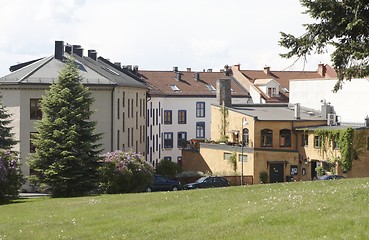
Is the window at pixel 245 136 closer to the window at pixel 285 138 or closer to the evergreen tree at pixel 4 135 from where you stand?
the window at pixel 285 138

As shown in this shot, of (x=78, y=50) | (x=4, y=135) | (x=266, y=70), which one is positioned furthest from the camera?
(x=266, y=70)

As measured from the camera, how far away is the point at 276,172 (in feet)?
188

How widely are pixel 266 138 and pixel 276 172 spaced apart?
3021 mm

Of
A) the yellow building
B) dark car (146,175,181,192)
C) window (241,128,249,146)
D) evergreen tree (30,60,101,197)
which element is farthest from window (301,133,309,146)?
evergreen tree (30,60,101,197)

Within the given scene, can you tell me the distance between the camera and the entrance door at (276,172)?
57156 mm

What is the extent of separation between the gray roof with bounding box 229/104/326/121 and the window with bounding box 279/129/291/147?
1.01 meters

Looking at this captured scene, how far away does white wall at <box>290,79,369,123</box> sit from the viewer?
2633 inches

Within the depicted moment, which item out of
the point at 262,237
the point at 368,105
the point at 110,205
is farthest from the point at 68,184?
the point at 368,105

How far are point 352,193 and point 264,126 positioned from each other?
1499 inches

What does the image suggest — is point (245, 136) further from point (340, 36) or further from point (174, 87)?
point (340, 36)

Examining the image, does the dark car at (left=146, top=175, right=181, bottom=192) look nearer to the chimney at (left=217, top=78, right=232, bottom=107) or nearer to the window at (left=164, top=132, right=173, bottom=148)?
the chimney at (left=217, top=78, right=232, bottom=107)

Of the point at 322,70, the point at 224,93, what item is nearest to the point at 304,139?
the point at 224,93

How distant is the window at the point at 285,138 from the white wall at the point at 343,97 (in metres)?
9.34

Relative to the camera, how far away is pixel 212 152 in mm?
61781
